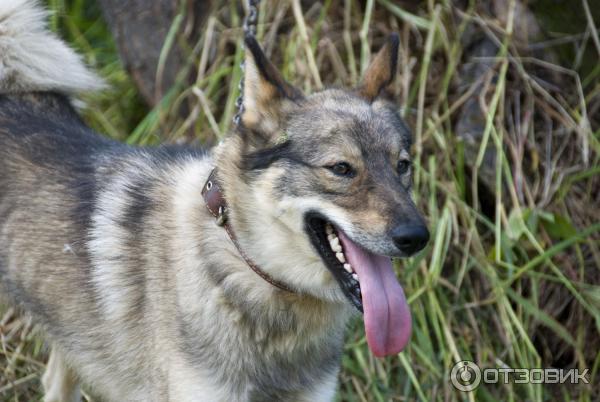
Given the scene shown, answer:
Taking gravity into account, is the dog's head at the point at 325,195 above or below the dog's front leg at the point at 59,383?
above

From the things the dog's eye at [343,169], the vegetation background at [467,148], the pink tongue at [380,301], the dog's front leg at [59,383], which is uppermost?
the dog's eye at [343,169]

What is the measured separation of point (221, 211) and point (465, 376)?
1682mm

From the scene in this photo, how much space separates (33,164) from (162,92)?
1861mm

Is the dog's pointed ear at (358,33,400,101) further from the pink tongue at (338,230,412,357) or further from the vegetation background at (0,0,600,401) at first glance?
the vegetation background at (0,0,600,401)

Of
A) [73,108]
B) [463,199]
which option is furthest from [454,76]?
[73,108]

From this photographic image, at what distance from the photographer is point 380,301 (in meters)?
2.65

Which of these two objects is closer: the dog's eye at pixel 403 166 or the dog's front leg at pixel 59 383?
the dog's eye at pixel 403 166

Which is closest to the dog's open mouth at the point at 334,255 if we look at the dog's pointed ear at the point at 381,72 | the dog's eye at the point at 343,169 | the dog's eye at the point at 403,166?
the dog's eye at the point at 343,169

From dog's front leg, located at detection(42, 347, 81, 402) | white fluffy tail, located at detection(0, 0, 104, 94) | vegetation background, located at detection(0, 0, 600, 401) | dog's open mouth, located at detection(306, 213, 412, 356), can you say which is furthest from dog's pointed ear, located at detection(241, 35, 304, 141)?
dog's front leg, located at detection(42, 347, 81, 402)

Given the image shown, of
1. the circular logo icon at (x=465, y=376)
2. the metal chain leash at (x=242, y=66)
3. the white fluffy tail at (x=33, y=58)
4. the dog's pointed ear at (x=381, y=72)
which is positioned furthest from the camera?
the circular logo icon at (x=465, y=376)

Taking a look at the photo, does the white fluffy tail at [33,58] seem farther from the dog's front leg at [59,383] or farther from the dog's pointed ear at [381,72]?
the dog's pointed ear at [381,72]

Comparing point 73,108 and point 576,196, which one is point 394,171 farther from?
point 576,196

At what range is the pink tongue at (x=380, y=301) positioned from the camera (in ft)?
8.68

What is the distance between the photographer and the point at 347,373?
13.3 feet
